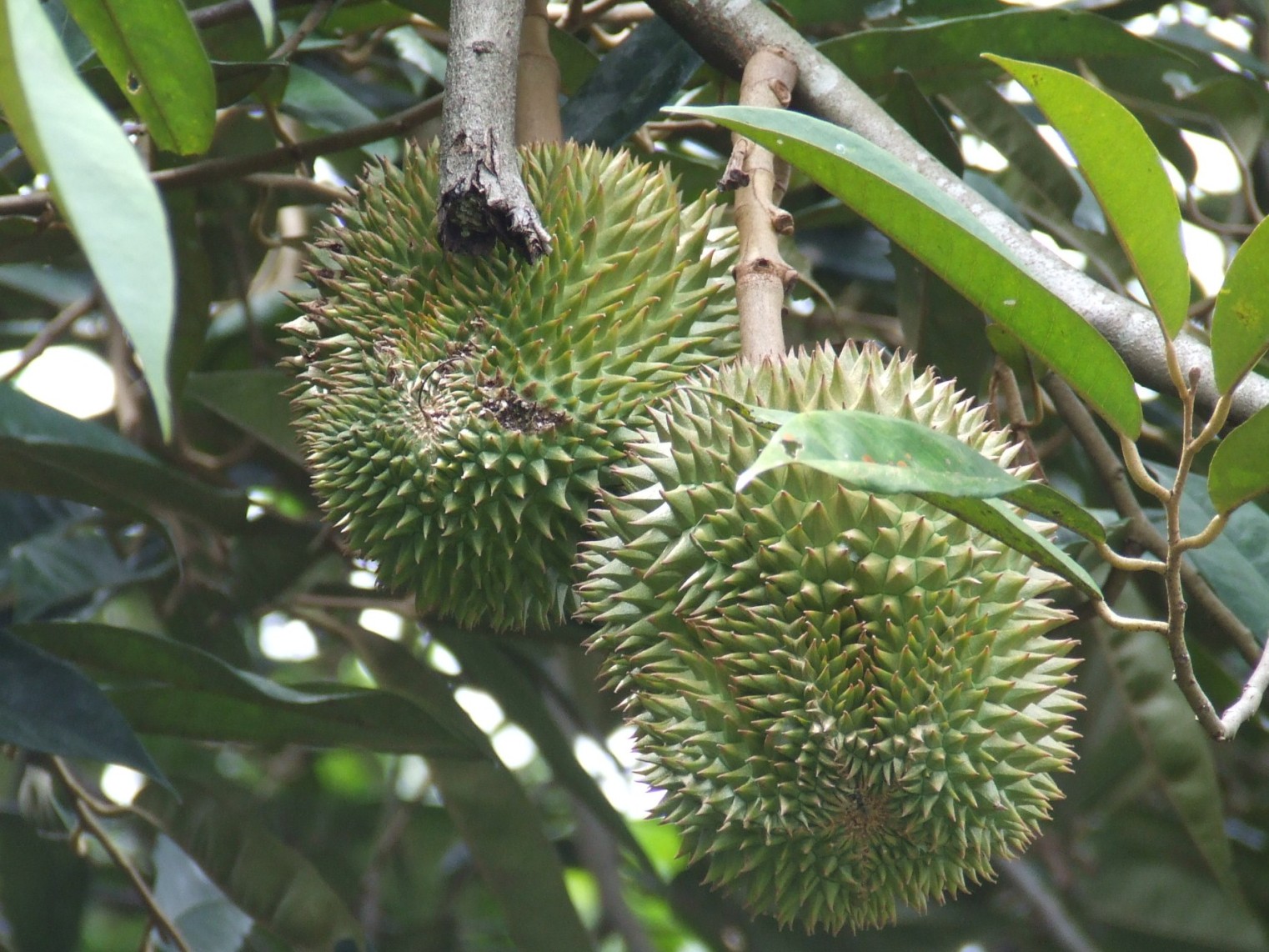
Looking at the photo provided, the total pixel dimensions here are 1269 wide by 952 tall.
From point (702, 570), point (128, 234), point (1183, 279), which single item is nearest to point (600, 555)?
point (702, 570)

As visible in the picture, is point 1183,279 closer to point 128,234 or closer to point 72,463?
point 128,234

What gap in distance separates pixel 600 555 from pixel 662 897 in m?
1.57

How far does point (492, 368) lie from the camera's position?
1247 mm

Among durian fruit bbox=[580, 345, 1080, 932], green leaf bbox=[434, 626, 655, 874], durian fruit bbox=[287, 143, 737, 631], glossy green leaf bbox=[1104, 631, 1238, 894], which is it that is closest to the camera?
durian fruit bbox=[580, 345, 1080, 932]

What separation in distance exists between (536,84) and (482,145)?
1.24 feet

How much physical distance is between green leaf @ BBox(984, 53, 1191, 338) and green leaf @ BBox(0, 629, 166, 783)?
1.22 meters

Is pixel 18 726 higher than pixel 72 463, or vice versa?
pixel 72 463

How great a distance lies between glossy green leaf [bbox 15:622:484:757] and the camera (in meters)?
1.67

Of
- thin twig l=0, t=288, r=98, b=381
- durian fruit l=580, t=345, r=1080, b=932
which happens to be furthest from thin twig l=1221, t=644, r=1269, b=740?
thin twig l=0, t=288, r=98, b=381

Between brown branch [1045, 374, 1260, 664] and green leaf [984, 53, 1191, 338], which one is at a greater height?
green leaf [984, 53, 1191, 338]

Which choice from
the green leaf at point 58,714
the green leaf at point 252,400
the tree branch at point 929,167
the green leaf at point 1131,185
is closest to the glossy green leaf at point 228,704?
the green leaf at point 58,714

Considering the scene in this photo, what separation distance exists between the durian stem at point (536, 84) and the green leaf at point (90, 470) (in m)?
0.82

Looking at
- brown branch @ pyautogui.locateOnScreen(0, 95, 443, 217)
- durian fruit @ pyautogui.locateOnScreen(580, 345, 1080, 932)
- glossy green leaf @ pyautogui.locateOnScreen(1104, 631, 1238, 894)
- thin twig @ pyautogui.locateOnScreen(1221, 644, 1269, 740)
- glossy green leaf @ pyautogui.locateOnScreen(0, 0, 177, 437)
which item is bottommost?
glossy green leaf @ pyautogui.locateOnScreen(1104, 631, 1238, 894)

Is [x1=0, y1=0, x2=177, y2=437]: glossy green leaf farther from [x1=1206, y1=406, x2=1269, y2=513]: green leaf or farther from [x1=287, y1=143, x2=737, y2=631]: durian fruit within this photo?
[x1=1206, y1=406, x2=1269, y2=513]: green leaf
